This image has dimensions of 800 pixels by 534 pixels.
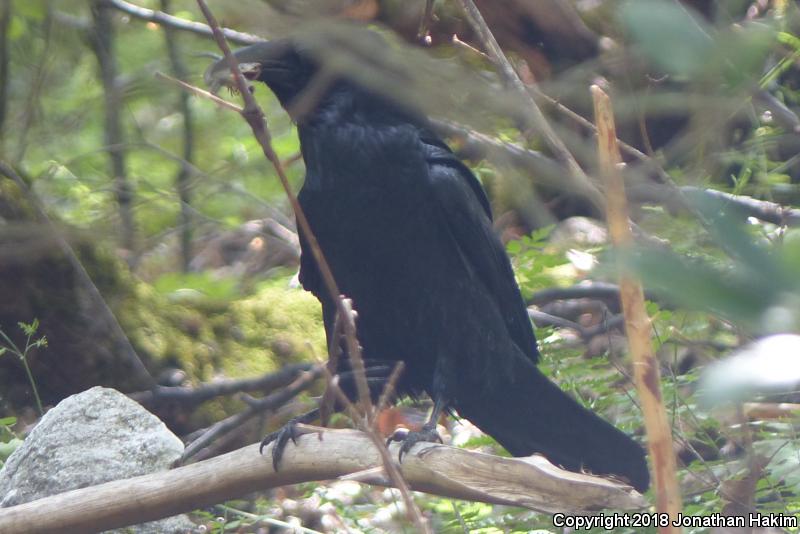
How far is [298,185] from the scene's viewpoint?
5406 millimetres

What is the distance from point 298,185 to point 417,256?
82.8 inches

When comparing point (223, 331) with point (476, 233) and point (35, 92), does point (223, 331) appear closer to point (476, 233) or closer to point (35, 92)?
point (35, 92)

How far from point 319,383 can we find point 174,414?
2.06 feet

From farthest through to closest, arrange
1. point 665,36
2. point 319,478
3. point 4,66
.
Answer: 1. point 4,66
2. point 319,478
3. point 665,36

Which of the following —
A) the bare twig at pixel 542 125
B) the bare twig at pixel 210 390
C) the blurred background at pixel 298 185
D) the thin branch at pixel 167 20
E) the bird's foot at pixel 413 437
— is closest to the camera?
the bare twig at pixel 542 125

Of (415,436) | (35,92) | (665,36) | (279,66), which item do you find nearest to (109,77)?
(35,92)

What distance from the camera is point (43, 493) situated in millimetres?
3178

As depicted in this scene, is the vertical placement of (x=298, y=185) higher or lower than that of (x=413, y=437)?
lower

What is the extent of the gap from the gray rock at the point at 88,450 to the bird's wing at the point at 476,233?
3.72ft

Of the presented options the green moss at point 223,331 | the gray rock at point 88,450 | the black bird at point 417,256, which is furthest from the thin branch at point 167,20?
the gray rock at point 88,450

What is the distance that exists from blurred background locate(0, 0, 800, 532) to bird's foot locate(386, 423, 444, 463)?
307 mm

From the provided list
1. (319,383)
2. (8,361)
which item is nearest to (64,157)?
(8,361)

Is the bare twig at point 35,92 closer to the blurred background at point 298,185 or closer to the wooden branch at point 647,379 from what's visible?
the blurred background at point 298,185

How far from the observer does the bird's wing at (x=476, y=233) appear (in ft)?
11.4
